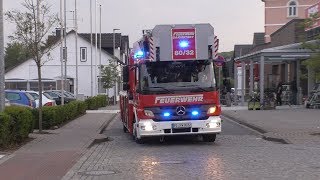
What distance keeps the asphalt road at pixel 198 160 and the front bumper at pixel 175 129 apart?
0.43 metres

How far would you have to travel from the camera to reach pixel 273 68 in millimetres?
55562

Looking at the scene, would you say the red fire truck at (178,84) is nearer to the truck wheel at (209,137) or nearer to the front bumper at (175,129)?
the front bumper at (175,129)

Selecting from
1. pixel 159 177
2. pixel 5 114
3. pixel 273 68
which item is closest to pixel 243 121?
pixel 5 114

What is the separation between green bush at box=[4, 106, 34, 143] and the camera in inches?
618

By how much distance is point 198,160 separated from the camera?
1350cm

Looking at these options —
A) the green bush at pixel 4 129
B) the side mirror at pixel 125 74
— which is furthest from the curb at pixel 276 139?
the green bush at pixel 4 129

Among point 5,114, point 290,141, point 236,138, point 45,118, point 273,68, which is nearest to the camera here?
point 5,114

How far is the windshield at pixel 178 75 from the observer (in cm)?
1656

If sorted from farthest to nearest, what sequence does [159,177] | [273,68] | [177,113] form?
[273,68]
[177,113]
[159,177]

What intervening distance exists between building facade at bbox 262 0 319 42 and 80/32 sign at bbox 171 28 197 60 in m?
62.8

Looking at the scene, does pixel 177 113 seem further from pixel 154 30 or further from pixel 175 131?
pixel 154 30

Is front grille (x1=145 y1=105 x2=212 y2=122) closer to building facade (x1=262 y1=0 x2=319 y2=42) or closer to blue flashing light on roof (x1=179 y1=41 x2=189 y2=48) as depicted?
blue flashing light on roof (x1=179 y1=41 x2=189 y2=48)

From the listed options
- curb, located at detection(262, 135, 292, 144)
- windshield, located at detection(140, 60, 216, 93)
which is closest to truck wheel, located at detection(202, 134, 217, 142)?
windshield, located at detection(140, 60, 216, 93)

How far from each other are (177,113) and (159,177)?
17.8 ft
